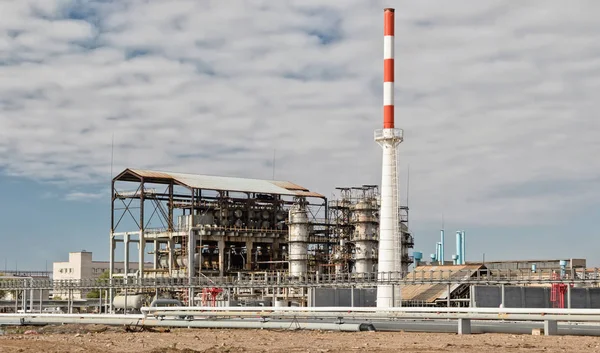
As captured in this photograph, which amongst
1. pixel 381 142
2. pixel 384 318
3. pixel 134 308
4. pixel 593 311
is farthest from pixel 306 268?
pixel 593 311

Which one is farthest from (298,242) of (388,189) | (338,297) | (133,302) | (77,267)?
(77,267)

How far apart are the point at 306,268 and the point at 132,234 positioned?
54.3 feet

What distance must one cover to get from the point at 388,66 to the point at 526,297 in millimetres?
16896

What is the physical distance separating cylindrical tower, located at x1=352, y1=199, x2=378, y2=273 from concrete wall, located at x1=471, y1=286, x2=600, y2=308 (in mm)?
19979

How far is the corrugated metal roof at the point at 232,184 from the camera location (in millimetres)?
74375

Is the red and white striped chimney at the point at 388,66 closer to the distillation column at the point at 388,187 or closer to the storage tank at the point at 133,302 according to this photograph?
the distillation column at the point at 388,187

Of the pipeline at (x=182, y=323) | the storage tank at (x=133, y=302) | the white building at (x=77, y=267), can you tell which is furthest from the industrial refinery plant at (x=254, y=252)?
the white building at (x=77, y=267)

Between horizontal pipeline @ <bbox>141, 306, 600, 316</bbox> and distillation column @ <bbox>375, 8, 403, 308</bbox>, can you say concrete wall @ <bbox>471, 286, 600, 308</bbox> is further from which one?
horizontal pipeline @ <bbox>141, 306, 600, 316</bbox>

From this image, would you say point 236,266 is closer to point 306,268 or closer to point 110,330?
point 306,268

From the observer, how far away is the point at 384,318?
28.4 meters

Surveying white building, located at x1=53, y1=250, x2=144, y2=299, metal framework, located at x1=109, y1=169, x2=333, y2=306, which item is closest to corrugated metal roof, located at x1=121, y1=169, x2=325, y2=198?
metal framework, located at x1=109, y1=169, x2=333, y2=306

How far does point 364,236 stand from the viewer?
7294cm

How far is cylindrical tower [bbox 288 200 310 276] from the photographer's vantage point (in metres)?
73.6

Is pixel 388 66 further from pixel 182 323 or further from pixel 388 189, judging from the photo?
pixel 182 323
